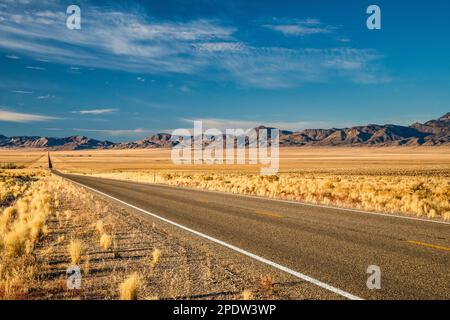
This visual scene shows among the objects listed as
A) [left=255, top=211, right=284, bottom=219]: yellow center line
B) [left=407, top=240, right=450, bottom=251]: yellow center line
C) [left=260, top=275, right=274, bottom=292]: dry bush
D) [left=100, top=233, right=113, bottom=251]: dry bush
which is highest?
[left=407, top=240, right=450, bottom=251]: yellow center line

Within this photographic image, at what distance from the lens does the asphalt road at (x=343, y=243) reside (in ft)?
20.1

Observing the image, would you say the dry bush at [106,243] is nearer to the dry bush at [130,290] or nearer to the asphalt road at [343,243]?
the asphalt road at [343,243]

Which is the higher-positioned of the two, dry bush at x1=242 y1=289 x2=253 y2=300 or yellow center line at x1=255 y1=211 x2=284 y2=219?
dry bush at x1=242 y1=289 x2=253 y2=300

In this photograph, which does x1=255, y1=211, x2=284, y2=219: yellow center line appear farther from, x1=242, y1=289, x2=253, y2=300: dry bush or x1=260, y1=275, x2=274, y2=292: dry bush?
x1=242, y1=289, x2=253, y2=300: dry bush

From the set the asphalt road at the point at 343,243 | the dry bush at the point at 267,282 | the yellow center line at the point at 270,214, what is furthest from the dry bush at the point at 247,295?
the yellow center line at the point at 270,214

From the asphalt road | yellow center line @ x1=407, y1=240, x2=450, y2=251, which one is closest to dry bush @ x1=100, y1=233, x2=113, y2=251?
the asphalt road

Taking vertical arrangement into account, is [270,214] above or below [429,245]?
below

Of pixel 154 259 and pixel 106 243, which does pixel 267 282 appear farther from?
pixel 106 243

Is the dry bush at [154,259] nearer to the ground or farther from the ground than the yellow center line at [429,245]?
nearer to the ground

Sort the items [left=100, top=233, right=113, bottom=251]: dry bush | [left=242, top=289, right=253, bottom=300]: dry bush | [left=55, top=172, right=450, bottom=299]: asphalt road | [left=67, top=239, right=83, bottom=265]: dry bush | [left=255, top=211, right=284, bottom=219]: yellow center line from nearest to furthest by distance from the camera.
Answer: [left=242, top=289, right=253, bottom=300]: dry bush, [left=55, top=172, right=450, bottom=299]: asphalt road, [left=67, top=239, right=83, bottom=265]: dry bush, [left=100, top=233, right=113, bottom=251]: dry bush, [left=255, top=211, right=284, bottom=219]: yellow center line

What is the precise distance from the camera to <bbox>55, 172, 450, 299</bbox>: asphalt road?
6.13 metres

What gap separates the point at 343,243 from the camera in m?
8.86

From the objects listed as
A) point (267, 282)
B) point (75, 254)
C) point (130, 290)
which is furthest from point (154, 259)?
point (267, 282)
